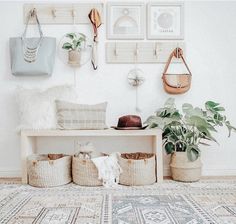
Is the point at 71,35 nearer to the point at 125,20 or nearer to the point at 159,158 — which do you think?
the point at 125,20

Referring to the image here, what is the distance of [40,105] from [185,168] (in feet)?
4.50

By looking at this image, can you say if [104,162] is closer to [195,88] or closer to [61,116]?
[61,116]

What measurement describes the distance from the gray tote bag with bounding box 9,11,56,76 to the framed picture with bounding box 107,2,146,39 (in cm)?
59

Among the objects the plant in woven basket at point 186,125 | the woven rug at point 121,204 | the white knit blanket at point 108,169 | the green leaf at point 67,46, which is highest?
the green leaf at point 67,46

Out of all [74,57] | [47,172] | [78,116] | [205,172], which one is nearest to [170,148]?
[205,172]

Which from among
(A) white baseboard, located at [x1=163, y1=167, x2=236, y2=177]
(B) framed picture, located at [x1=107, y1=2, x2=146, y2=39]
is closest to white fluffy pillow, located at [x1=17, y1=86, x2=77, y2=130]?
(B) framed picture, located at [x1=107, y1=2, x2=146, y2=39]

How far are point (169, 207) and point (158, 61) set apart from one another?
1.51 m

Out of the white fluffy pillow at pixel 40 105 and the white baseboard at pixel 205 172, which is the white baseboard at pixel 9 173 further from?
the white fluffy pillow at pixel 40 105

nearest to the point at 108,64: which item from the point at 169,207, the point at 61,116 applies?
the point at 61,116

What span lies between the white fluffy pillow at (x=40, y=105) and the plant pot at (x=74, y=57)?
23 cm

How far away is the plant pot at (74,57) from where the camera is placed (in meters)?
2.88

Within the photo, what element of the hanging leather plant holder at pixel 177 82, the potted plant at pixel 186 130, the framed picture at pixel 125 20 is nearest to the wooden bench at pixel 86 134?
the potted plant at pixel 186 130

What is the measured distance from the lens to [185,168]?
2668 millimetres

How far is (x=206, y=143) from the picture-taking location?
3064 mm
